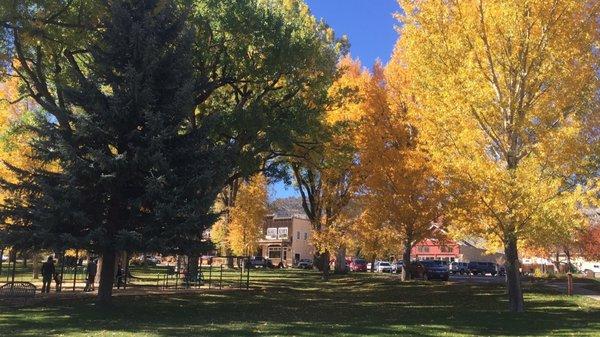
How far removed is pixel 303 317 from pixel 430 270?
25.5 meters

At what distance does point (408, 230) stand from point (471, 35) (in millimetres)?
13710

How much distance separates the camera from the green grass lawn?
11438 mm

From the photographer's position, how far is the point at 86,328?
37.5 feet

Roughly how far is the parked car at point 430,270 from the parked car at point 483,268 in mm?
17897

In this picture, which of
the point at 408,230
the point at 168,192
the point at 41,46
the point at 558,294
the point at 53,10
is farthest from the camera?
the point at 408,230

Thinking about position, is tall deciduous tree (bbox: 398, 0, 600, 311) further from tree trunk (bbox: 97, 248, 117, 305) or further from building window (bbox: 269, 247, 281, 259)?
building window (bbox: 269, 247, 281, 259)

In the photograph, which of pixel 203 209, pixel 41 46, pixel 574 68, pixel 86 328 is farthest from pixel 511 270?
pixel 41 46

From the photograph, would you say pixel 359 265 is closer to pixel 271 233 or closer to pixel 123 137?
pixel 271 233

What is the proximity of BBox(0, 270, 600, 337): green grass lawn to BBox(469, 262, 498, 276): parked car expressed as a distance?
35.9 metres

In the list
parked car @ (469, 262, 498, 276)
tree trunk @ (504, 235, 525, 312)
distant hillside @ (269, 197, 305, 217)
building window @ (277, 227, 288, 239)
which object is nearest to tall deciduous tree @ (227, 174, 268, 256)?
parked car @ (469, 262, 498, 276)

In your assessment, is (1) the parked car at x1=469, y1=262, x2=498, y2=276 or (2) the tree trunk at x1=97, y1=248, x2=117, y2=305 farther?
(1) the parked car at x1=469, y1=262, x2=498, y2=276

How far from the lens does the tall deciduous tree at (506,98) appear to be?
44.6ft

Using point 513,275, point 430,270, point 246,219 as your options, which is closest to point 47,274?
point 513,275

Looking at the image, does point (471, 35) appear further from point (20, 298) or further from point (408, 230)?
point (20, 298)
